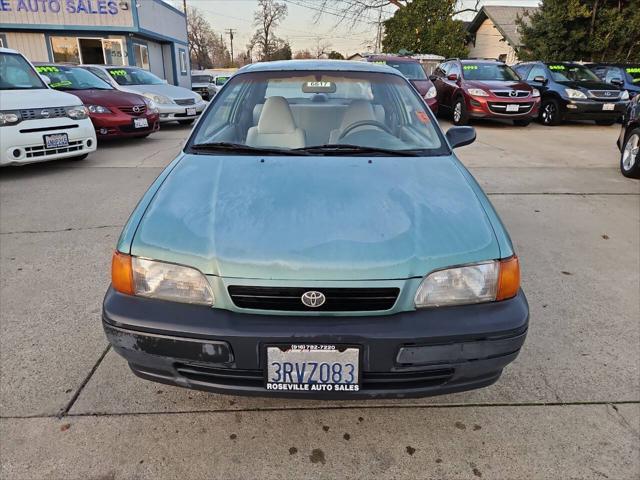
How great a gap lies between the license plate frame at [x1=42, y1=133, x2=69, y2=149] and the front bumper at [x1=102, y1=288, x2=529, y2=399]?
534 centimetres

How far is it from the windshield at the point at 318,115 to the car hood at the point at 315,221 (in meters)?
0.38

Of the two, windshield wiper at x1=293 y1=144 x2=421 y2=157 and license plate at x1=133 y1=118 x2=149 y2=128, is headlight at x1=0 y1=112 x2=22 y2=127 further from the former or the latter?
windshield wiper at x1=293 y1=144 x2=421 y2=157

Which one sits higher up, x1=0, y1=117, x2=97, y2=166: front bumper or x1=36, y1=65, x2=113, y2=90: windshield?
x1=36, y1=65, x2=113, y2=90: windshield

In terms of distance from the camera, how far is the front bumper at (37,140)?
225 inches

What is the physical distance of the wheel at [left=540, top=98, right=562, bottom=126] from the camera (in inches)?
461

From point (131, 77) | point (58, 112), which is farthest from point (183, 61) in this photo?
Result: point (58, 112)

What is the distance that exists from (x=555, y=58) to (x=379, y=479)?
2045 cm

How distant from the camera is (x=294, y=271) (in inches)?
64.2

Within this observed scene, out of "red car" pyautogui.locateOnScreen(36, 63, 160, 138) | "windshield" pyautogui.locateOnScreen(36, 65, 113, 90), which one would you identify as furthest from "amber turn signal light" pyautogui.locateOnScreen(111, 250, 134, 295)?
"windshield" pyautogui.locateOnScreen(36, 65, 113, 90)

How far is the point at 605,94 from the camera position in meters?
11.1

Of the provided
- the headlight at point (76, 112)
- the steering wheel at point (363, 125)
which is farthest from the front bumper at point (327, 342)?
the headlight at point (76, 112)

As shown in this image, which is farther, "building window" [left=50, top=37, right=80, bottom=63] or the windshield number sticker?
"building window" [left=50, top=37, right=80, bottom=63]

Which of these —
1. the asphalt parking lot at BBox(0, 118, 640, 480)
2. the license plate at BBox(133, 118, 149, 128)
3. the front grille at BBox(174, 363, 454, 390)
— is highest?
the license plate at BBox(133, 118, 149, 128)

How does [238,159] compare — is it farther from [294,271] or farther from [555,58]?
[555,58]
